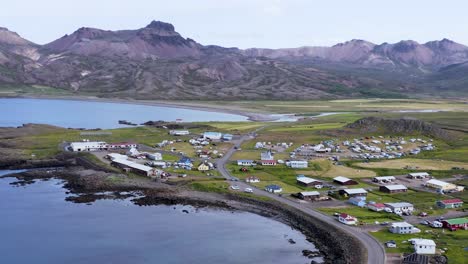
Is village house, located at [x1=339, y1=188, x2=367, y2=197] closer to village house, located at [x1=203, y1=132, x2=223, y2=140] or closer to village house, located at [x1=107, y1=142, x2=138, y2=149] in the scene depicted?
village house, located at [x1=107, y1=142, x2=138, y2=149]

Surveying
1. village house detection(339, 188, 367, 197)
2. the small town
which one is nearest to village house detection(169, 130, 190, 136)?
the small town

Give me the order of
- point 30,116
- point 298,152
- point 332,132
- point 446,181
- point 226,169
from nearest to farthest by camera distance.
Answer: point 446,181 → point 226,169 → point 298,152 → point 332,132 → point 30,116

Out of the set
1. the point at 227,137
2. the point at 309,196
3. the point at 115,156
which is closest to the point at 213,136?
the point at 227,137

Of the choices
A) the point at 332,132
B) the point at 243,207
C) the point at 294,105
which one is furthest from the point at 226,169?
the point at 294,105

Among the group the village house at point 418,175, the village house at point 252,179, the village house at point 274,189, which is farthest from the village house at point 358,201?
the village house at point 418,175

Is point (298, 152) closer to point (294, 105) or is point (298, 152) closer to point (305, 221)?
point (305, 221)

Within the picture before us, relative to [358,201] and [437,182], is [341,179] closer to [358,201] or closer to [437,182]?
[358,201]
